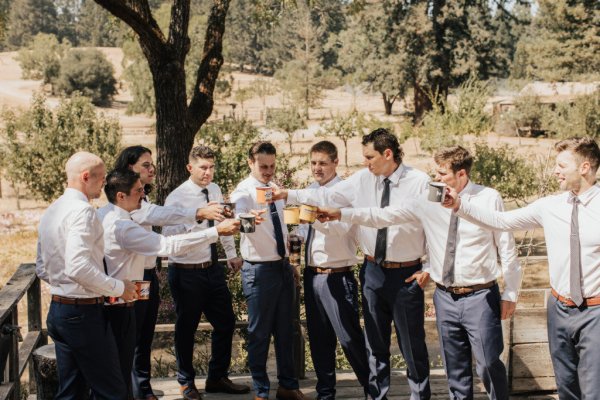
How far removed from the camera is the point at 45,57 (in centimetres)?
7281

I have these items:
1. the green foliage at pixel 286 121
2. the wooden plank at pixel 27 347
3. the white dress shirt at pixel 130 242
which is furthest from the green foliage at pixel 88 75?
the white dress shirt at pixel 130 242

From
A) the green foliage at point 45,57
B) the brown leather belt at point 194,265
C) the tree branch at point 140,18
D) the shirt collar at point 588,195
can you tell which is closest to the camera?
the shirt collar at point 588,195

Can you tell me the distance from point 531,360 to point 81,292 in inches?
128

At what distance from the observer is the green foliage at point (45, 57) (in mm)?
72625

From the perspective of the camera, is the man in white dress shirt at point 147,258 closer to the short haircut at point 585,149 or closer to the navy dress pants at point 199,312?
the navy dress pants at point 199,312

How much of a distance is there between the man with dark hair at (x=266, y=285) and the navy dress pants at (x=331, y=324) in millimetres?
185

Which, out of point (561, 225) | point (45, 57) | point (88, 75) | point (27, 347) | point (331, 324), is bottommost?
point (27, 347)

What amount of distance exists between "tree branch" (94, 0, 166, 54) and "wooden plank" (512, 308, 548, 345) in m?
6.87

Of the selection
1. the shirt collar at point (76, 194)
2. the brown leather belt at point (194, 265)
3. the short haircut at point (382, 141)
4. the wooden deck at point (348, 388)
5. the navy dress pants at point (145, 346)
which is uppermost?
the short haircut at point (382, 141)

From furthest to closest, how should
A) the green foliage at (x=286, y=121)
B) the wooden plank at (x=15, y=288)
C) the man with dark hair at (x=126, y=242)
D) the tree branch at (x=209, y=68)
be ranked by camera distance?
the green foliage at (x=286, y=121), the tree branch at (x=209, y=68), the man with dark hair at (x=126, y=242), the wooden plank at (x=15, y=288)

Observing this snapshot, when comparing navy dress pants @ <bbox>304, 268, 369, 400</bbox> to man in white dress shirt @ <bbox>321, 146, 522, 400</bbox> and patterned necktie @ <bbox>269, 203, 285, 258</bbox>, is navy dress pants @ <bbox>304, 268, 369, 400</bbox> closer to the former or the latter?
patterned necktie @ <bbox>269, 203, 285, 258</bbox>

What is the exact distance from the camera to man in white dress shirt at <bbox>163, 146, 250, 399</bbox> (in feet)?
18.6

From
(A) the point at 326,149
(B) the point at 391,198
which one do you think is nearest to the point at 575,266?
(B) the point at 391,198

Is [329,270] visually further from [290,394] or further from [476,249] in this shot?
[476,249]
